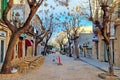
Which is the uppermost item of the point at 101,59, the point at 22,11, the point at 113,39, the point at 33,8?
the point at 22,11

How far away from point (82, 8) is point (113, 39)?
4.97 metres

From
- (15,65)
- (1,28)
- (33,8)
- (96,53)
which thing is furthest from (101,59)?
(33,8)

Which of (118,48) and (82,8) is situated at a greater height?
(82,8)

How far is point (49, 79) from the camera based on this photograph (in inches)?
608

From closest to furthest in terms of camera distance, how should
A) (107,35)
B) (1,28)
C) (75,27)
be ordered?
1. (107,35)
2. (1,28)
3. (75,27)

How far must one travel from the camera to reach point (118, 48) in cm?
2775

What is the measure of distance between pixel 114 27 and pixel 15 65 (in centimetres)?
1198

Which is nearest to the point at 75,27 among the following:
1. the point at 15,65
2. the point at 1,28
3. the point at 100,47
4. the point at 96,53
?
the point at 96,53

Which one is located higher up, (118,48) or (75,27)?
(75,27)

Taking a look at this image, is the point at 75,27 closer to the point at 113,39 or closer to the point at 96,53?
the point at 96,53

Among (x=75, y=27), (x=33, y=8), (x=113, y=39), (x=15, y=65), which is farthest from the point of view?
(x=75, y=27)

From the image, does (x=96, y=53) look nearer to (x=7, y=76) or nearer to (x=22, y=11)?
(x=22, y=11)

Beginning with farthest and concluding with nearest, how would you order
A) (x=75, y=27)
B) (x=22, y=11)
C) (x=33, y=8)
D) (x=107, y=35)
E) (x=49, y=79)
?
(x=75, y=27)
(x=22, y=11)
(x=107, y=35)
(x=33, y=8)
(x=49, y=79)

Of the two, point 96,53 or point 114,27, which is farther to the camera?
point 96,53
